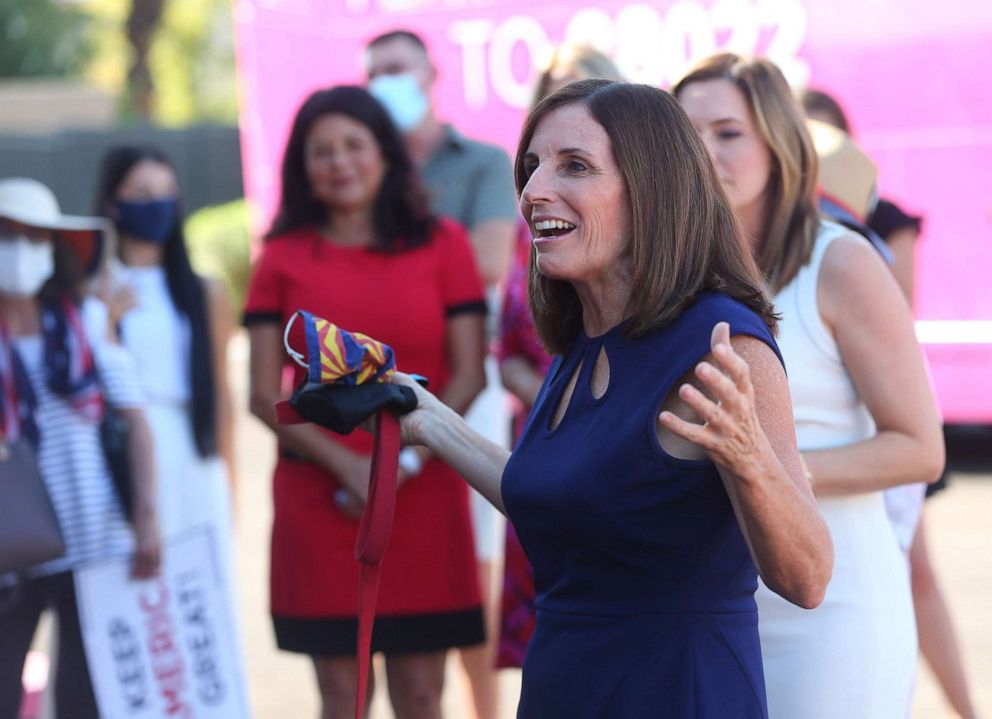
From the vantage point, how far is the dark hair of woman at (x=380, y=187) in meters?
4.07

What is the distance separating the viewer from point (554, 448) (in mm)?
2344

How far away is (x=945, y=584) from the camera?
666 centimetres

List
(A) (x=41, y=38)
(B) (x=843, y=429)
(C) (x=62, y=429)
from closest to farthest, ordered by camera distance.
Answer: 1. (B) (x=843, y=429)
2. (C) (x=62, y=429)
3. (A) (x=41, y=38)

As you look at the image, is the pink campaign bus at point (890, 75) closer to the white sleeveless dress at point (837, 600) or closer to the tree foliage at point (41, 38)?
the white sleeveless dress at point (837, 600)

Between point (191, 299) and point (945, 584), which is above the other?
point (191, 299)

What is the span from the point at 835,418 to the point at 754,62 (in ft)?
2.56

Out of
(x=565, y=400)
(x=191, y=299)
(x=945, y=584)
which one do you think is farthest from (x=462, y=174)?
(x=945, y=584)

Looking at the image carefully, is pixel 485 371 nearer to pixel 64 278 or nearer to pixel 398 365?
pixel 398 365

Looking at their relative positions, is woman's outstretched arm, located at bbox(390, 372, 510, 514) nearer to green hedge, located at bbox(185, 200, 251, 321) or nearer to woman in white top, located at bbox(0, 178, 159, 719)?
woman in white top, located at bbox(0, 178, 159, 719)

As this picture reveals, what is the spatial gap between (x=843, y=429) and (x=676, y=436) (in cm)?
96

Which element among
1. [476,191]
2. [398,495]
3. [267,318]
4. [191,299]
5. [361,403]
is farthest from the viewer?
[191,299]

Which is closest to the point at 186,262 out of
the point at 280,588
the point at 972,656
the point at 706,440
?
the point at 280,588

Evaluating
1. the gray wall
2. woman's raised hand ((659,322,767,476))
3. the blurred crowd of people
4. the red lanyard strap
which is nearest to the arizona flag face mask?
the red lanyard strap

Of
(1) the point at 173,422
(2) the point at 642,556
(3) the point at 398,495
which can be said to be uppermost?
(2) the point at 642,556
